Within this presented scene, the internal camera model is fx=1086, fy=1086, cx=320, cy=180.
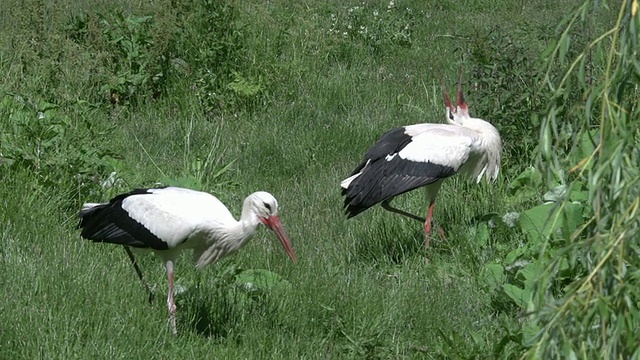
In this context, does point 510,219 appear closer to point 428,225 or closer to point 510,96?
point 428,225

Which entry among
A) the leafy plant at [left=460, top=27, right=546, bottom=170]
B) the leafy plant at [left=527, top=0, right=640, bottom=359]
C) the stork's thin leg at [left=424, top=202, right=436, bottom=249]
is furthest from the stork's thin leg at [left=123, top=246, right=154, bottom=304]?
the leafy plant at [left=460, top=27, right=546, bottom=170]

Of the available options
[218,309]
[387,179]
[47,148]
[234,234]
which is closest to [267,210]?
[234,234]

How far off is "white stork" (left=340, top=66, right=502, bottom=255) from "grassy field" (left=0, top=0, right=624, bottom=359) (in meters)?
0.22

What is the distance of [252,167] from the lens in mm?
8367

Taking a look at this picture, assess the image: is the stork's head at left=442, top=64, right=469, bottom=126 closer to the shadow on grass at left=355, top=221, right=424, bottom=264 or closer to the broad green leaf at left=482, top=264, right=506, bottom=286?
the shadow on grass at left=355, top=221, right=424, bottom=264

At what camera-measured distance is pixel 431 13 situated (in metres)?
14.0

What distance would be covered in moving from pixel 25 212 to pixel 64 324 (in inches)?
65.6

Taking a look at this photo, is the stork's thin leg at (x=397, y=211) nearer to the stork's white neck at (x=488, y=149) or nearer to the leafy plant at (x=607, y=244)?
the stork's white neck at (x=488, y=149)

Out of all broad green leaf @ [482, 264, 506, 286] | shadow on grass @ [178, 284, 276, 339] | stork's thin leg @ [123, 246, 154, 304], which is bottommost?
broad green leaf @ [482, 264, 506, 286]

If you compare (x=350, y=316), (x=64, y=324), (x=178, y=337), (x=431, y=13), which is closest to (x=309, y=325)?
(x=350, y=316)

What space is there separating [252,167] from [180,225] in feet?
9.10

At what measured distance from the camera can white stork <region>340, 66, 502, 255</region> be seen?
271 inches

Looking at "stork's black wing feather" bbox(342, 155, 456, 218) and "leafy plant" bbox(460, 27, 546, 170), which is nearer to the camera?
"stork's black wing feather" bbox(342, 155, 456, 218)

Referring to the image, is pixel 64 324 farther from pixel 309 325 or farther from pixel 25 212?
pixel 25 212
